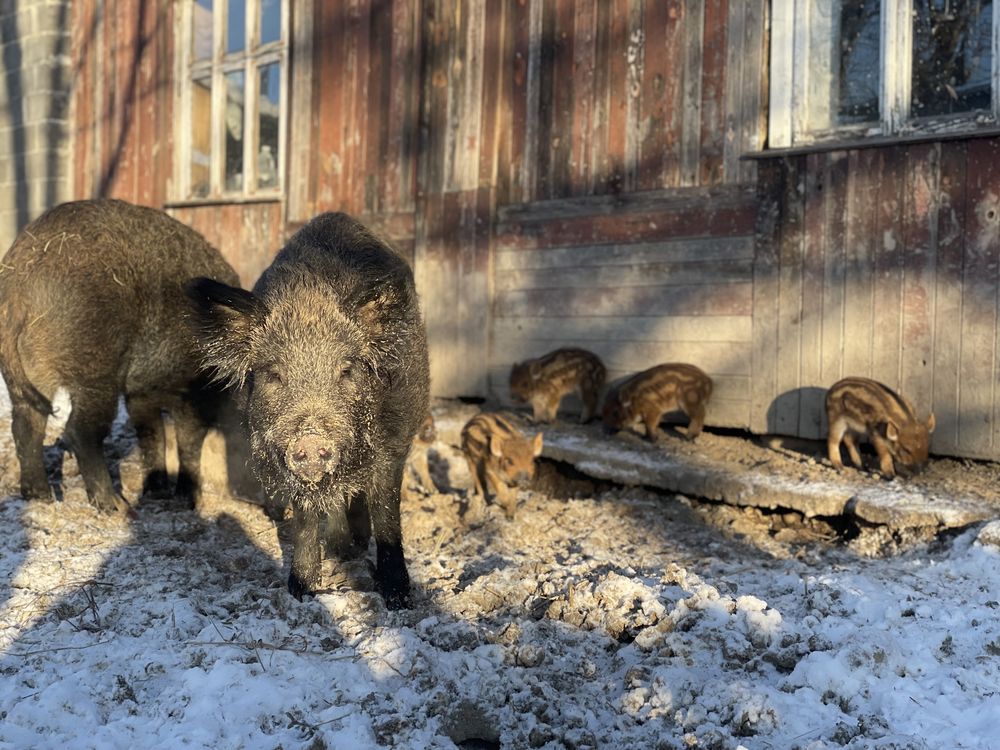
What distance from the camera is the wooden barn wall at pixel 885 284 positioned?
473cm

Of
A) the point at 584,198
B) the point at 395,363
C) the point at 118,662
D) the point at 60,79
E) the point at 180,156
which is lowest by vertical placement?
the point at 118,662

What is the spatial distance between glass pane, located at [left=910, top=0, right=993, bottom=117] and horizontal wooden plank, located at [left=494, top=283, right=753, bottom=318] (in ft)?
5.12

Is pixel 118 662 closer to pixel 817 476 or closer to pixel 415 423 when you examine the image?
pixel 415 423

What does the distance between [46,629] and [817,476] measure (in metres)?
3.89

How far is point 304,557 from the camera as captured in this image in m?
3.40

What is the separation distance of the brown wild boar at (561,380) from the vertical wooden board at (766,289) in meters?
1.20

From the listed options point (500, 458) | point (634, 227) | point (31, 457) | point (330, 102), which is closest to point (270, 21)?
point (330, 102)

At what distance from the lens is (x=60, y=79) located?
33.6 ft

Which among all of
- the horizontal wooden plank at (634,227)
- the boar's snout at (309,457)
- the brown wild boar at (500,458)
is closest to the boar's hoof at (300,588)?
the boar's snout at (309,457)

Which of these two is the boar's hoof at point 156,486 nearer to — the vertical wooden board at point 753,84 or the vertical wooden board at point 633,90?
the vertical wooden board at point 633,90

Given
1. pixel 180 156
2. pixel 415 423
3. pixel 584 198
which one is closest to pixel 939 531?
pixel 415 423

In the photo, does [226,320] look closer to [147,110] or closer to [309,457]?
[309,457]

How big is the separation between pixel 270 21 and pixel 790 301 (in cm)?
619

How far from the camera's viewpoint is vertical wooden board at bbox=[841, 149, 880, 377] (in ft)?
16.6
